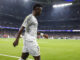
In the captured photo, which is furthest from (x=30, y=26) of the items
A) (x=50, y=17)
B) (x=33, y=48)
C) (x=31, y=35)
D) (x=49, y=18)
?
(x=50, y=17)

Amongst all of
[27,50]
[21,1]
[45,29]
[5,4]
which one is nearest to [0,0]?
[5,4]

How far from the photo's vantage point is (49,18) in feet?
259

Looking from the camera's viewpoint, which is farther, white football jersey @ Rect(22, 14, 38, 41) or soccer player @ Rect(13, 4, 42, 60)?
white football jersey @ Rect(22, 14, 38, 41)

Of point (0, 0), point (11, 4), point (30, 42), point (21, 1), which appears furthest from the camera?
point (21, 1)

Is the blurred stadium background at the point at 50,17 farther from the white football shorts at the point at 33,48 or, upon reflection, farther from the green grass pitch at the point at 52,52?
the white football shorts at the point at 33,48

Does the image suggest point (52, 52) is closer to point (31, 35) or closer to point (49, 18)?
point (31, 35)

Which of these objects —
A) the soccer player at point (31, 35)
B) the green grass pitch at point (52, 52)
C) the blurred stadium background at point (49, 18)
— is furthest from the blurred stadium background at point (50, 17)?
the soccer player at point (31, 35)

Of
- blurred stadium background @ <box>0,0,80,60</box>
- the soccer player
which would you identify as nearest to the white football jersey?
the soccer player

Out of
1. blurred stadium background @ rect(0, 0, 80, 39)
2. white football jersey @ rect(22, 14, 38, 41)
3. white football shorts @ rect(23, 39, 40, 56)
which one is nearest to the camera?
white football shorts @ rect(23, 39, 40, 56)

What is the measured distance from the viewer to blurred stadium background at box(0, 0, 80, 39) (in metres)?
65.7

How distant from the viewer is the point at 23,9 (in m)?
76.8

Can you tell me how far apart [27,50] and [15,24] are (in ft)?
224

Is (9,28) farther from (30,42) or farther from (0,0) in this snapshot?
(30,42)

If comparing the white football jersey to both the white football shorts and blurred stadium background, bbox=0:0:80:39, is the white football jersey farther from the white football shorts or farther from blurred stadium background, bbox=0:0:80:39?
blurred stadium background, bbox=0:0:80:39
